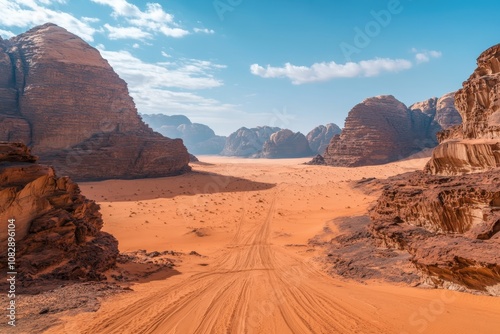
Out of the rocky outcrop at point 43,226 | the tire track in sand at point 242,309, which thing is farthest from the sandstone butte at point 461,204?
the rocky outcrop at point 43,226

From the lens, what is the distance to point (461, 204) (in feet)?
22.2

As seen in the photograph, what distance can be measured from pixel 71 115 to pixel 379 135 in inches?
2195

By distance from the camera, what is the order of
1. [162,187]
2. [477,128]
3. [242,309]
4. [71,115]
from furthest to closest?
[71,115] → [162,187] → [477,128] → [242,309]

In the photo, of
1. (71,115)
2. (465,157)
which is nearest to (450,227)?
(465,157)

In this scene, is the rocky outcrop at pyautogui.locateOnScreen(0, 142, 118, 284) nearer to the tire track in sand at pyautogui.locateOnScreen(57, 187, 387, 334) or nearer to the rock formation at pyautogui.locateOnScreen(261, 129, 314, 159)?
the tire track in sand at pyautogui.locateOnScreen(57, 187, 387, 334)

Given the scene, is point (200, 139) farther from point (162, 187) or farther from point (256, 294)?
point (256, 294)

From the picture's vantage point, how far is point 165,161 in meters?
37.6

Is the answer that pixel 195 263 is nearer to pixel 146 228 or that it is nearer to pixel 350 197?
pixel 146 228

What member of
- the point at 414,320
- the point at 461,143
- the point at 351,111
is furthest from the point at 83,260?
the point at 351,111

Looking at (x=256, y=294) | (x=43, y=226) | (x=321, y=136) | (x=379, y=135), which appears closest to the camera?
(x=256, y=294)

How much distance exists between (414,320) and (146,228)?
51.0 ft

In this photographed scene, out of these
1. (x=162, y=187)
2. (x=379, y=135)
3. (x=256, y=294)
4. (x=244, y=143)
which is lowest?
(x=162, y=187)

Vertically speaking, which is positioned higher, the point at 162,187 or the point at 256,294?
the point at 256,294

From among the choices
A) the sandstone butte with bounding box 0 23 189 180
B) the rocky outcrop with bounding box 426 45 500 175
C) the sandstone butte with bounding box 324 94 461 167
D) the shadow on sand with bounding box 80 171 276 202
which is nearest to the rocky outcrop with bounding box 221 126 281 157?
the sandstone butte with bounding box 324 94 461 167
